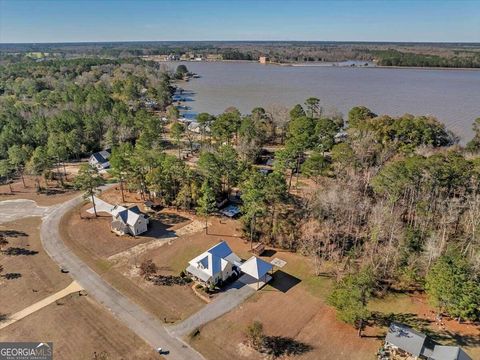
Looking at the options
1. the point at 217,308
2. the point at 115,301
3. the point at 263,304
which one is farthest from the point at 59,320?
the point at 263,304

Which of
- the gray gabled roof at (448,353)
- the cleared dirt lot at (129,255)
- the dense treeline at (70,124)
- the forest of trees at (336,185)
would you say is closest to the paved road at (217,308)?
the cleared dirt lot at (129,255)

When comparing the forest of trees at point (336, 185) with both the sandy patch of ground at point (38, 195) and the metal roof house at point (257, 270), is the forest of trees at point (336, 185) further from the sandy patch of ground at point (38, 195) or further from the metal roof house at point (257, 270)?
the metal roof house at point (257, 270)

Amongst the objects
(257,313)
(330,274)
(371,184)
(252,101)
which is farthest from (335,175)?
(252,101)

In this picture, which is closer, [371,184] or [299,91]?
[371,184]

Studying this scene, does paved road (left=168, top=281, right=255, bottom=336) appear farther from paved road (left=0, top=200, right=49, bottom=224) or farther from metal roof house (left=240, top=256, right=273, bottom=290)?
paved road (left=0, top=200, right=49, bottom=224)

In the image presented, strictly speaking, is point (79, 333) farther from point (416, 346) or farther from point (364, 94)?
point (364, 94)

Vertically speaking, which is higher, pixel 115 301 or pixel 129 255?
pixel 129 255

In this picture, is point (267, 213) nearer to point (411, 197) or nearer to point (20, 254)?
point (411, 197)
